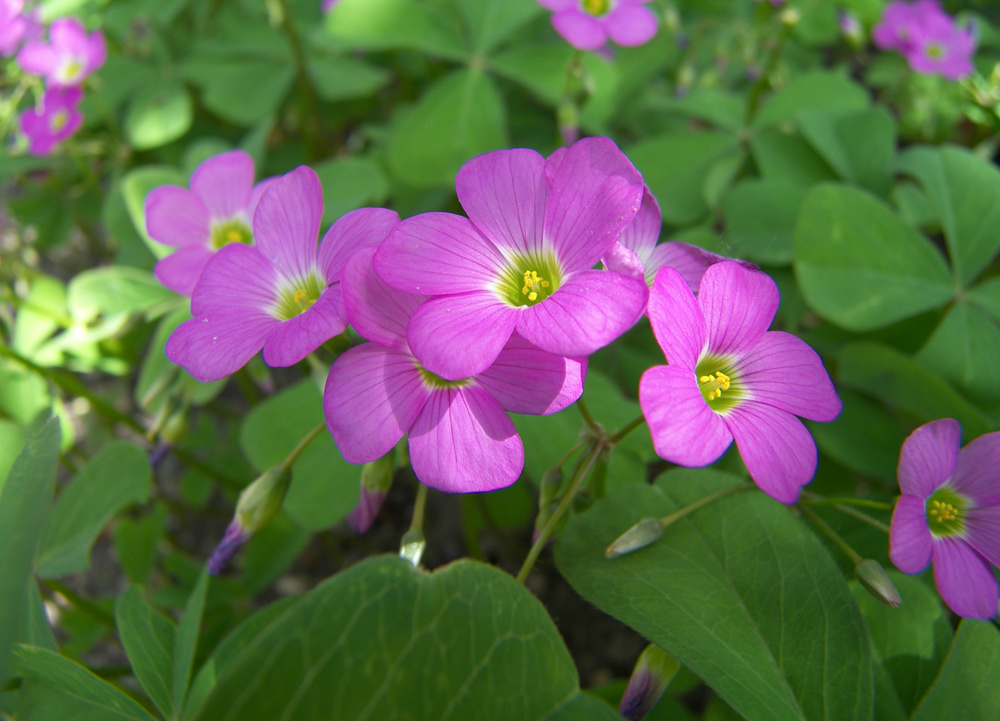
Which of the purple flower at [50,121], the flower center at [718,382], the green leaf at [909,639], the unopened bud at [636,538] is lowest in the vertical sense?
the green leaf at [909,639]

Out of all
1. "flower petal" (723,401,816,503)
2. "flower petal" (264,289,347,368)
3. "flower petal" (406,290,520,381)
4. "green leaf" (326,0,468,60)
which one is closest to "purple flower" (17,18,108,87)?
"green leaf" (326,0,468,60)

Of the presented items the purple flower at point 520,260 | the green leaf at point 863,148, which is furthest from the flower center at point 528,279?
the green leaf at point 863,148

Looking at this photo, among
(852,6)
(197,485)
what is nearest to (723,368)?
(197,485)

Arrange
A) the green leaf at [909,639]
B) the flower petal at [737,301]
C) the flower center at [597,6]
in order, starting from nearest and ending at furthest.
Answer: the flower petal at [737,301] → the green leaf at [909,639] → the flower center at [597,6]

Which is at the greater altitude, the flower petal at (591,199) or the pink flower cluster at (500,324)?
the flower petal at (591,199)

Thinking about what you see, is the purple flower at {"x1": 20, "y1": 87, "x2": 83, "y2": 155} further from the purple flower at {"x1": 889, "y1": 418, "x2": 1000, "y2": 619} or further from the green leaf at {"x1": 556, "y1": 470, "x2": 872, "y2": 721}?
the purple flower at {"x1": 889, "y1": 418, "x2": 1000, "y2": 619}

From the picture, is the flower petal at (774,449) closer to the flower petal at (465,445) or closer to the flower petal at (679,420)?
the flower petal at (679,420)
